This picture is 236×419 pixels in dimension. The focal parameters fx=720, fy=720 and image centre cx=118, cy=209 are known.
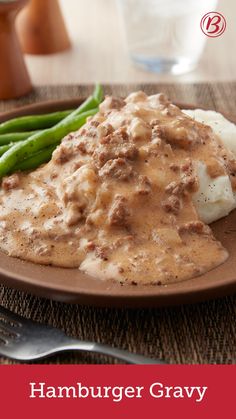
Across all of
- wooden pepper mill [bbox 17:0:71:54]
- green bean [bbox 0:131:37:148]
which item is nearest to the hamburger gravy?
green bean [bbox 0:131:37:148]

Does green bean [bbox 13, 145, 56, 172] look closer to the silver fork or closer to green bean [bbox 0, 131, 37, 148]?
green bean [bbox 0, 131, 37, 148]

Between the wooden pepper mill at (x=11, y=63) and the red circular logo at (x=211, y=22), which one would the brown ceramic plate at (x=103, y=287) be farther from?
the red circular logo at (x=211, y=22)

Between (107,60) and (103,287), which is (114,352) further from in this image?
(107,60)

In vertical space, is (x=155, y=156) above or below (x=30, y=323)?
above

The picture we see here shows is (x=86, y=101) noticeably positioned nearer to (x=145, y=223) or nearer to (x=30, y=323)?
(x=145, y=223)

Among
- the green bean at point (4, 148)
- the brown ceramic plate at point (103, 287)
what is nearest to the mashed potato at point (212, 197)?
the brown ceramic plate at point (103, 287)

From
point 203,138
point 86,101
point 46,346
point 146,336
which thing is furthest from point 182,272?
point 86,101

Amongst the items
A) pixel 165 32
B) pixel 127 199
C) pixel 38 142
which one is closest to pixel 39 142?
pixel 38 142
